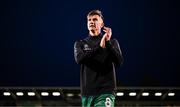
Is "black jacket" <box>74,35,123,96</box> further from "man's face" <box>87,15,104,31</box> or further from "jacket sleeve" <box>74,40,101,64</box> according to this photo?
"man's face" <box>87,15,104,31</box>

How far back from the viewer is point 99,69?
2.44 meters

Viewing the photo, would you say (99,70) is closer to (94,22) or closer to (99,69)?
(99,69)

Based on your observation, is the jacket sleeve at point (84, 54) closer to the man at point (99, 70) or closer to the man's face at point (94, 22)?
the man at point (99, 70)

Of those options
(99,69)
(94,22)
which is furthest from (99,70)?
(94,22)

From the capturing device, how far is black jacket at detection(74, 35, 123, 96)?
2.40m

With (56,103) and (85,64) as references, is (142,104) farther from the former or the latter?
(85,64)

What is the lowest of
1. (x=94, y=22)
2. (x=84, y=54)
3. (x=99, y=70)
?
(x=99, y=70)

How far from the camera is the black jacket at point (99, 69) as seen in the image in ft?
7.88

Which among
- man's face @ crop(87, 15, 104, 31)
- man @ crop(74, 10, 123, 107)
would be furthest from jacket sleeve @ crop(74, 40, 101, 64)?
man's face @ crop(87, 15, 104, 31)

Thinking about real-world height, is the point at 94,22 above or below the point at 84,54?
above

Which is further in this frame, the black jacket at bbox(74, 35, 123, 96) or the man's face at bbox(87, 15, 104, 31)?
the man's face at bbox(87, 15, 104, 31)

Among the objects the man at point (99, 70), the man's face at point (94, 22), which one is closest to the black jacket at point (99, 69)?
the man at point (99, 70)

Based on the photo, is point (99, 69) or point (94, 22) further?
point (94, 22)

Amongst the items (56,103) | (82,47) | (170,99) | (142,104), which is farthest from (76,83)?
(82,47)
